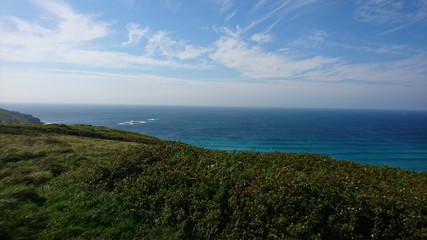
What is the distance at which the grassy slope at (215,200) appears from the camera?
8406 millimetres

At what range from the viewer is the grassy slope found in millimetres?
8406

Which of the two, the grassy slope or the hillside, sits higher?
the grassy slope

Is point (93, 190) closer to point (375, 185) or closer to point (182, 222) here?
point (182, 222)

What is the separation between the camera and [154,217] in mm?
10273

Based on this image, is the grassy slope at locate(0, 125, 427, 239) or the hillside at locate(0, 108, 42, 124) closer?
the grassy slope at locate(0, 125, 427, 239)

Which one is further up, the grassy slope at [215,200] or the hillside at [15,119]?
the grassy slope at [215,200]

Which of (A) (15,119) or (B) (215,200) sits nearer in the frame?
(B) (215,200)

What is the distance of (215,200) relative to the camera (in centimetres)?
1010

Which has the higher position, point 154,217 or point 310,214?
point 310,214

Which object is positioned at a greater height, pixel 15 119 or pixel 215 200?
pixel 215 200

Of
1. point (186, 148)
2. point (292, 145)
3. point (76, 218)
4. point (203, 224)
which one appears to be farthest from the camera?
point (292, 145)

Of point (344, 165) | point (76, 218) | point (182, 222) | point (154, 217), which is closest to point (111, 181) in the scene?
point (76, 218)

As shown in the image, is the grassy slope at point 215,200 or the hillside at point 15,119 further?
the hillside at point 15,119

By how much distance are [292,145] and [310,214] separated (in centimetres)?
8645
